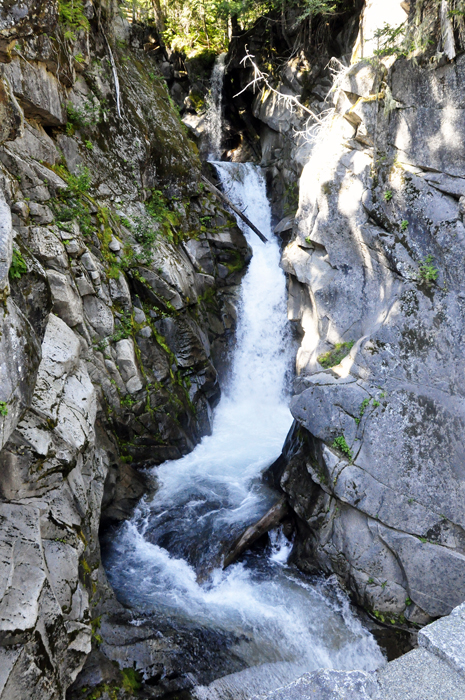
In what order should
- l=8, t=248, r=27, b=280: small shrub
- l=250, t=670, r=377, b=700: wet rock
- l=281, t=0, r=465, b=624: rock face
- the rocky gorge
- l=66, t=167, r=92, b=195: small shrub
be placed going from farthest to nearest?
1. l=66, t=167, r=92, b=195: small shrub
2. l=281, t=0, r=465, b=624: rock face
3. the rocky gorge
4. l=8, t=248, r=27, b=280: small shrub
5. l=250, t=670, r=377, b=700: wet rock

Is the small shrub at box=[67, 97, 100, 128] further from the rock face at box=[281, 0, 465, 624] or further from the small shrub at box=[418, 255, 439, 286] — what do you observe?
the small shrub at box=[418, 255, 439, 286]

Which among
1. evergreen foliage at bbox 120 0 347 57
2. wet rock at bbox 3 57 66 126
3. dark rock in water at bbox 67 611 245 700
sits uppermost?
evergreen foliage at bbox 120 0 347 57

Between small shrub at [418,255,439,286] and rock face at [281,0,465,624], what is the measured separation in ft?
0.06

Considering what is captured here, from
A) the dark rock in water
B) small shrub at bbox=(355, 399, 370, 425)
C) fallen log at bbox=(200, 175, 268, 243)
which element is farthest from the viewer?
fallen log at bbox=(200, 175, 268, 243)

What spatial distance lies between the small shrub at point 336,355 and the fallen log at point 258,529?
8.83ft

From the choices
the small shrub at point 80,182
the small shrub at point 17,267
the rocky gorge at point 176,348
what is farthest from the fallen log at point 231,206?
the small shrub at point 17,267

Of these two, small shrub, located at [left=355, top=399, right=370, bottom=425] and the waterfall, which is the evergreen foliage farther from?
small shrub, located at [left=355, top=399, right=370, bottom=425]

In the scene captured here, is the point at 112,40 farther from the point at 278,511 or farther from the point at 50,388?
the point at 278,511

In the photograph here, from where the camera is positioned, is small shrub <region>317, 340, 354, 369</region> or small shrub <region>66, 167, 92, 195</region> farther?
small shrub <region>66, 167, 92, 195</region>

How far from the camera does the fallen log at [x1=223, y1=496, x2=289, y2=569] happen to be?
736 centimetres

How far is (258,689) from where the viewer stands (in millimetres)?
5375

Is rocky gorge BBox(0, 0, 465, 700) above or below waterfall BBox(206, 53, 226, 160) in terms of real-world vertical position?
below

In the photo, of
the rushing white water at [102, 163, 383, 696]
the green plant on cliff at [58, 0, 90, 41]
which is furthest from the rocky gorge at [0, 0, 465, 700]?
the rushing white water at [102, 163, 383, 696]

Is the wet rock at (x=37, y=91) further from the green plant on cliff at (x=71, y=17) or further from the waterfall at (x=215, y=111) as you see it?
the waterfall at (x=215, y=111)
